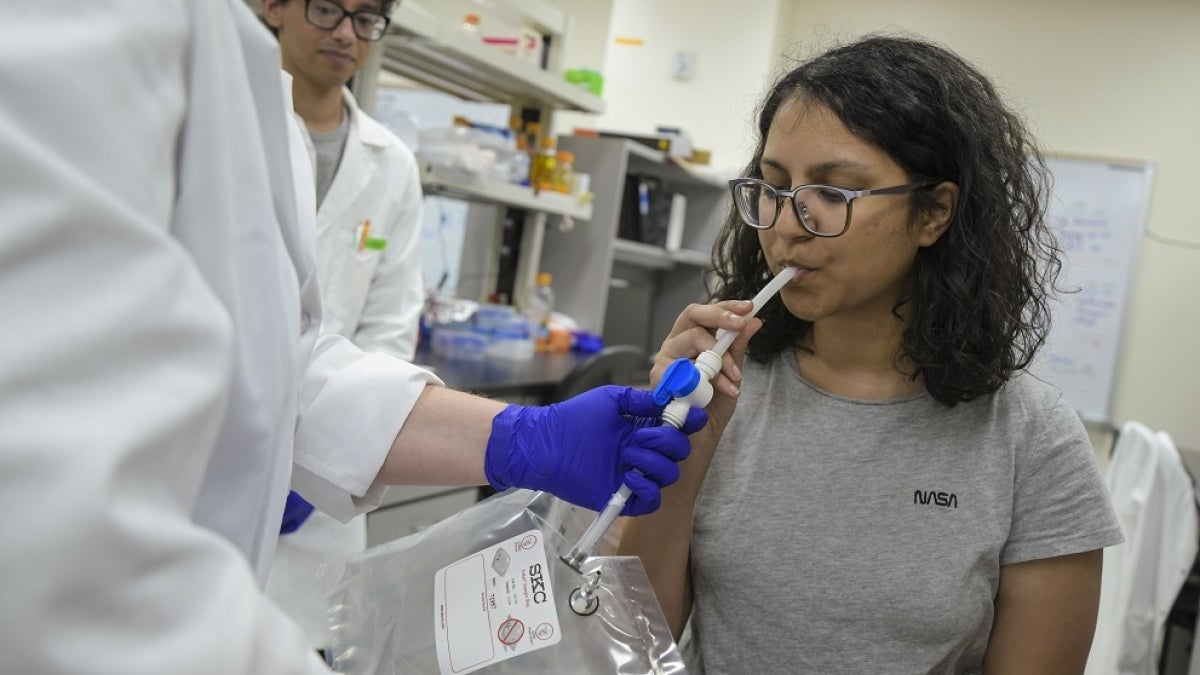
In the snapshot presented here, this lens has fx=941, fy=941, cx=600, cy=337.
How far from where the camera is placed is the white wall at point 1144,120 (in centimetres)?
468

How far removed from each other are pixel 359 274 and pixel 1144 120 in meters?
4.34

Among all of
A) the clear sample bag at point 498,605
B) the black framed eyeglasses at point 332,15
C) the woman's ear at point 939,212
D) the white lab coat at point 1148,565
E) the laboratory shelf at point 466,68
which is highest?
the laboratory shelf at point 466,68

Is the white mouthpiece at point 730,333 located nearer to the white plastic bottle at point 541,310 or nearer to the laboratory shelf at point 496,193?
the laboratory shelf at point 496,193

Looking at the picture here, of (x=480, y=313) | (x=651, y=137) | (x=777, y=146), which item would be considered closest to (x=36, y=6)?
(x=777, y=146)

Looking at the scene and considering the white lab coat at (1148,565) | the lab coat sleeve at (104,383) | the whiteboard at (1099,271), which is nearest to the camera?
the lab coat sleeve at (104,383)

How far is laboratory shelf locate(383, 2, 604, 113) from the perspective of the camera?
2.53 m

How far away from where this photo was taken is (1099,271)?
15.9 ft

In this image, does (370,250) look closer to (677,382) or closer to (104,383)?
(677,382)

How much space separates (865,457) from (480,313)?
90.5 inches

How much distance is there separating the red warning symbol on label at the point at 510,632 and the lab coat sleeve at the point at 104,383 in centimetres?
33

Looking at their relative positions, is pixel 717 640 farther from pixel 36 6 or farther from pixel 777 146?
pixel 36 6

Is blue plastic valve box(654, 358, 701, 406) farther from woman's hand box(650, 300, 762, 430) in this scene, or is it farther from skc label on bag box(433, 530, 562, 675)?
skc label on bag box(433, 530, 562, 675)

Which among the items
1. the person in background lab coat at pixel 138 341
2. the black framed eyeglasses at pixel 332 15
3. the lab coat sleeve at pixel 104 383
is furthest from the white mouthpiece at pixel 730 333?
the black framed eyeglasses at pixel 332 15

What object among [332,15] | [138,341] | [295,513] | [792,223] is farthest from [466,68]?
[138,341]
